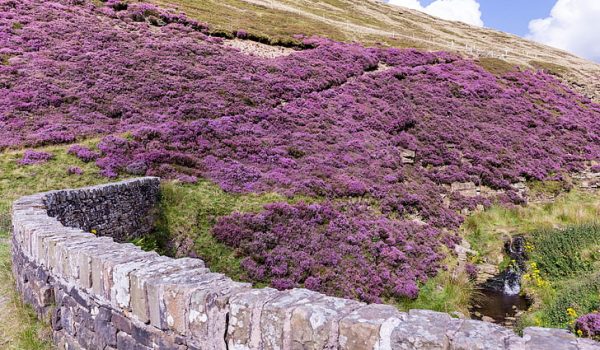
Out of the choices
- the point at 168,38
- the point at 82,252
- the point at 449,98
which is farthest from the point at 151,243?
the point at 449,98

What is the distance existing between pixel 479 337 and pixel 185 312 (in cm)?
294

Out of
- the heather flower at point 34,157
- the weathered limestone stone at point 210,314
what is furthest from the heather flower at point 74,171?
the weathered limestone stone at point 210,314

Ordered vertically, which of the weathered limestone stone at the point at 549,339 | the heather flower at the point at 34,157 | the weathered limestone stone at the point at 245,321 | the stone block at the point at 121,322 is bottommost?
the heather flower at the point at 34,157

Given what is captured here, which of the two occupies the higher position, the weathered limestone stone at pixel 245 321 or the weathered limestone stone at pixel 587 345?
the weathered limestone stone at pixel 587 345

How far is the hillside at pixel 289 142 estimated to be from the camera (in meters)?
17.2

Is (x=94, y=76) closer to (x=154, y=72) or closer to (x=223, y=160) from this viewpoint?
(x=154, y=72)

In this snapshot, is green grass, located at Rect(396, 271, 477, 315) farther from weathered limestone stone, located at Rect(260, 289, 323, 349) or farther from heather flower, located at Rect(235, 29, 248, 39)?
heather flower, located at Rect(235, 29, 248, 39)

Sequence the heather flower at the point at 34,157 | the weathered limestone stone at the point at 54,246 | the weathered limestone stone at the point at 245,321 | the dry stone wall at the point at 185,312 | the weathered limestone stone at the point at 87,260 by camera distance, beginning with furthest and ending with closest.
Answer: the heather flower at the point at 34,157, the weathered limestone stone at the point at 54,246, the weathered limestone stone at the point at 87,260, the weathered limestone stone at the point at 245,321, the dry stone wall at the point at 185,312

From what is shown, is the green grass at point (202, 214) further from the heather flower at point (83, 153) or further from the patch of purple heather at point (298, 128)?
the heather flower at point (83, 153)

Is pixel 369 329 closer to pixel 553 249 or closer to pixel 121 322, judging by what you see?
pixel 121 322

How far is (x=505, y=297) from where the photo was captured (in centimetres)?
1666

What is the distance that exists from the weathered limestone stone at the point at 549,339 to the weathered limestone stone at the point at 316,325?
4.81 ft

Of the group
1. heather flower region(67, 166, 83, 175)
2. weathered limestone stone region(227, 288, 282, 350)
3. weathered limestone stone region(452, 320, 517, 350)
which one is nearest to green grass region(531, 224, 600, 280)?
weathered limestone stone region(452, 320, 517, 350)

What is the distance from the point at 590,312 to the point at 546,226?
1023cm
